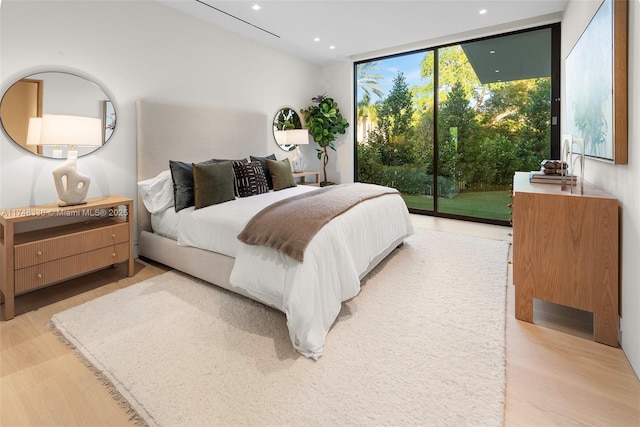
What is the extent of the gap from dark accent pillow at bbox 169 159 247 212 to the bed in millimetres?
126

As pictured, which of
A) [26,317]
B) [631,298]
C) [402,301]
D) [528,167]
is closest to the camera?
[631,298]

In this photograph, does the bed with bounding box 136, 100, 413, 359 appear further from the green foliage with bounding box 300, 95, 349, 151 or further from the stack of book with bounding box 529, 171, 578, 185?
the green foliage with bounding box 300, 95, 349, 151

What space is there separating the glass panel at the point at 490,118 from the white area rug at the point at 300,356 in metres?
2.35

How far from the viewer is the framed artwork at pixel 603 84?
1711mm

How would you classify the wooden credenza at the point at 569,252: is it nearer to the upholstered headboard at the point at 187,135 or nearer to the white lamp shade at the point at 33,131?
the upholstered headboard at the point at 187,135

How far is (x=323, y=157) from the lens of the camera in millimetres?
6148

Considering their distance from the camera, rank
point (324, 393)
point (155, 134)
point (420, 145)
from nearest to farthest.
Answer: point (324, 393) → point (155, 134) → point (420, 145)

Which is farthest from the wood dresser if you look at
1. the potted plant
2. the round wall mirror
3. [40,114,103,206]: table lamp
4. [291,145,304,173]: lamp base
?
the potted plant

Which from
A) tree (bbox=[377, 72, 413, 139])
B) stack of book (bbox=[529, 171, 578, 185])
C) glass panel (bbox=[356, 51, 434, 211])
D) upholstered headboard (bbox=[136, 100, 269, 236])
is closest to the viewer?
stack of book (bbox=[529, 171, 578, 185])

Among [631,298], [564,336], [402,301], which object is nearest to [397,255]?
[402,301]

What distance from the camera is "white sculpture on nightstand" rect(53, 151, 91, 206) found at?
2500 millimetres

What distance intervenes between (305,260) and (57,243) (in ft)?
6.37

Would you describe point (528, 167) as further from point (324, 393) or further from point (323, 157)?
point (324, 393)

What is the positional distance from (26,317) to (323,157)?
4.82 m
